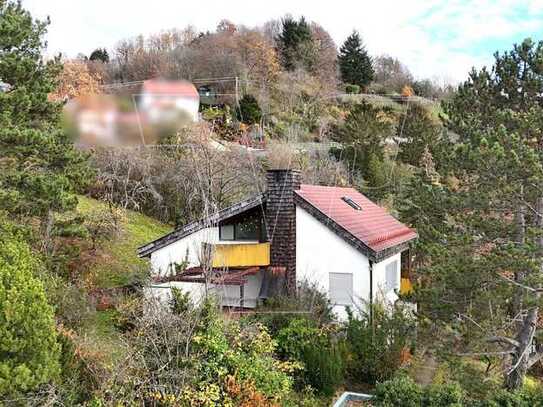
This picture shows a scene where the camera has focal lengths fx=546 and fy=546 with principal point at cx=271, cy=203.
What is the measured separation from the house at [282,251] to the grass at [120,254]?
3.57 metres

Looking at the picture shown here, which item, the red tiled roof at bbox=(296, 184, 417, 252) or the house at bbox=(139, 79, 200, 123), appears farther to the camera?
the red tiled roof at bbox=(296, 184, 417, 252)

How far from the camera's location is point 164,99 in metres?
8.17

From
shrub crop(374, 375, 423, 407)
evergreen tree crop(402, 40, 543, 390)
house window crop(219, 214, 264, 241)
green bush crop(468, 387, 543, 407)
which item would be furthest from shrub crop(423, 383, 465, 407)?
house window crop(219, 214, 264, 241)

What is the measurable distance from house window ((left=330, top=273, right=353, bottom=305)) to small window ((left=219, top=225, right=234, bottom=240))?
11.5ft

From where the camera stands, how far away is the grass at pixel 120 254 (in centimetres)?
2002

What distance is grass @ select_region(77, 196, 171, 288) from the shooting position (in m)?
20.0

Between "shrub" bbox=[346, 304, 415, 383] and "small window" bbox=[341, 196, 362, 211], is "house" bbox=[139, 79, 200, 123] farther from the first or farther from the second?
"small window" bbox=[341, 196, 362, 211]

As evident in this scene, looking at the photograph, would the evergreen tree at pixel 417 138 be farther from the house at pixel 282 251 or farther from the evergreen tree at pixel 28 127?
the evergreen tree at pixel 28 127

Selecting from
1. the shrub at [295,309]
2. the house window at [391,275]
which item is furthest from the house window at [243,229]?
the house window at [391,275]

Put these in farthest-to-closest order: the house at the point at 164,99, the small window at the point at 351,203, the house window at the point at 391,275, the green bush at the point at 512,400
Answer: the small window at the point at 351,203 → the house window at the point at 391,275 → the green bush at the point at 512,400 → the house at the point at 164,99

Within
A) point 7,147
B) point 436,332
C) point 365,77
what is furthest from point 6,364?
point 365,77

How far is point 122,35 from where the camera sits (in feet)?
31.4

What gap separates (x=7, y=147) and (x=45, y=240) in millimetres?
4131

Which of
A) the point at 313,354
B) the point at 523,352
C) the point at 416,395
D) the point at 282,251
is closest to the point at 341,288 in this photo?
the point at 282,251
